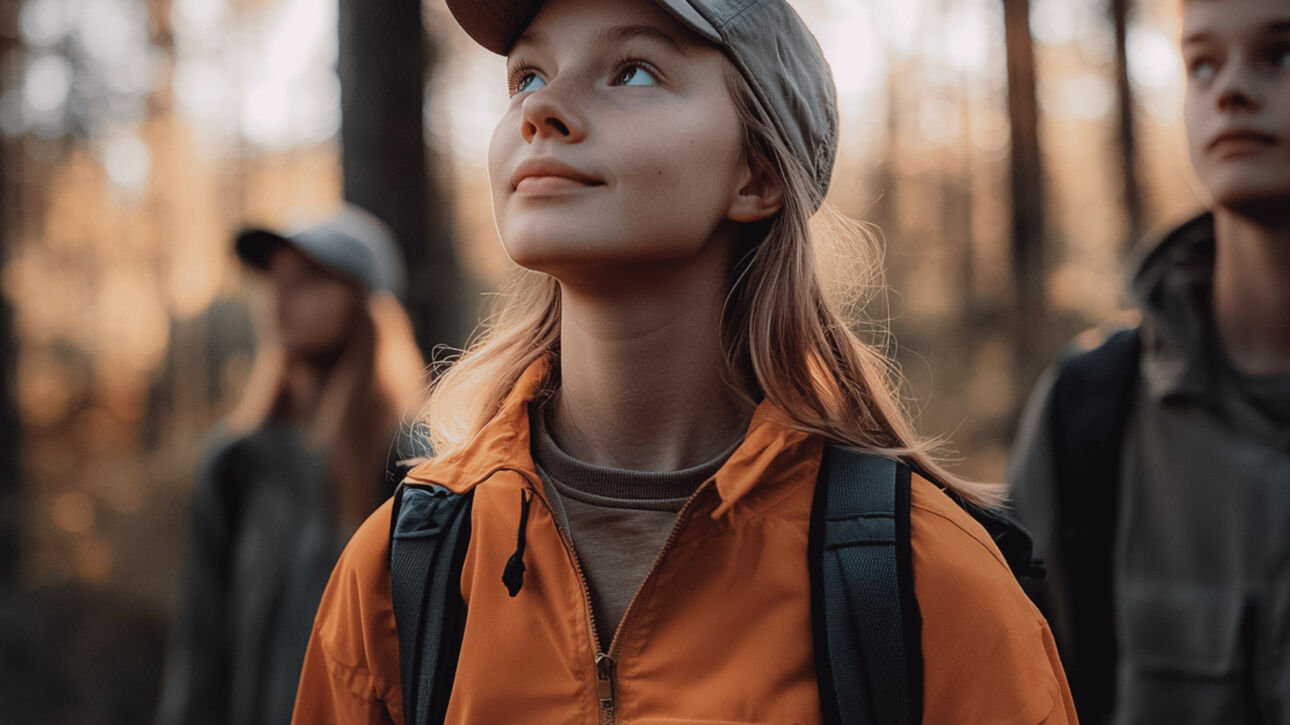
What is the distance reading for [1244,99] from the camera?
8.44 feet

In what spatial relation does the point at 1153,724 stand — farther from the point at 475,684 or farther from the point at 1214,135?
the point at 475,684

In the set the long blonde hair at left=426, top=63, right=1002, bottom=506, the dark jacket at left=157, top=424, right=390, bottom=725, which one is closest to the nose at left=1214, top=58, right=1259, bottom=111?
the long blonde hair at left=426, top=63, right=1002, bottom=506

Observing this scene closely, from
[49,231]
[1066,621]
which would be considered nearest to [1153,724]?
[1066,621]

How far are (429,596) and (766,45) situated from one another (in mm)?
1063

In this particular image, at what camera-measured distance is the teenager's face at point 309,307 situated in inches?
168

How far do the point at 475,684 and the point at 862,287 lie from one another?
1089 mm

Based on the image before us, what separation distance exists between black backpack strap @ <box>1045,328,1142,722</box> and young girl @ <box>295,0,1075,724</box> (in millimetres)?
1293

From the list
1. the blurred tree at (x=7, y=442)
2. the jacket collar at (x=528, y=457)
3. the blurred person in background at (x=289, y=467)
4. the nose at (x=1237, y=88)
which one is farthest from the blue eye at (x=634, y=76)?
the blurred tree at (x=7, y=442)

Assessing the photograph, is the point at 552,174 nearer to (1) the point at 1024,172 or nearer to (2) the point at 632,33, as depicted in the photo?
(2) the point at 632,33

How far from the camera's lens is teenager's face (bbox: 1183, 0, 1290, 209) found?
101 inches

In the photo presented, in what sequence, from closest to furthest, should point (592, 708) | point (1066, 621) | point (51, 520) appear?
point (592, 708) → point (1066, 621) → point (51, 520)

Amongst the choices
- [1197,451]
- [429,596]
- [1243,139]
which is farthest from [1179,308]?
[429,596]

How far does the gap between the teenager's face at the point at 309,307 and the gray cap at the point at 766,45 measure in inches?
99.7

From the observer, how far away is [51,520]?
11.2 m
